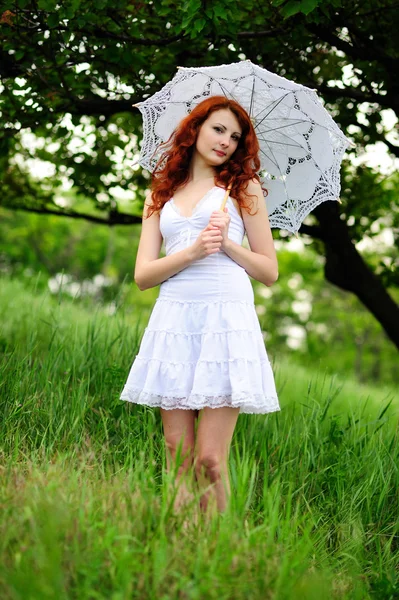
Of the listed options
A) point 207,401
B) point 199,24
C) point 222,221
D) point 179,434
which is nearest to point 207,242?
point 222,221

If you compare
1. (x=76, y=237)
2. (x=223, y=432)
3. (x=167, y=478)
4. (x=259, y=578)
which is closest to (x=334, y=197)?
(x=223, y=432)

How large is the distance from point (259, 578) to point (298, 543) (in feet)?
1.34

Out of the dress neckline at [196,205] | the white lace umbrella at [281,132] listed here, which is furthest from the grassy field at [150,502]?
the white lace umbrella at [281,132]

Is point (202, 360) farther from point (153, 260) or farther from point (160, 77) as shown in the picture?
point (160, 77)

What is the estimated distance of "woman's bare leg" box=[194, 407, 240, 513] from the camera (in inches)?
127

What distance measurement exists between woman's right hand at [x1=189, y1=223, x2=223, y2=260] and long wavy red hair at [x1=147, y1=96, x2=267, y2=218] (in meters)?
0.31

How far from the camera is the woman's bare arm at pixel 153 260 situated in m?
3.24

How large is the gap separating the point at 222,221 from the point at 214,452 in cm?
103

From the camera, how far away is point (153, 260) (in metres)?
3.39

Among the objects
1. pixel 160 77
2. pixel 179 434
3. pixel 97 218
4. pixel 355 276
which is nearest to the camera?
pixel 179 434

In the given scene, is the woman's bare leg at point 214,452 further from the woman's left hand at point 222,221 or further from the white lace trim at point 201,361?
the woman's left hand at point 222,221

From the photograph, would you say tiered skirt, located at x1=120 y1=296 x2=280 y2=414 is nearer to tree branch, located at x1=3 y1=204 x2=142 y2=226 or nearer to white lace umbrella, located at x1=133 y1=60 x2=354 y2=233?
white lace umbrella, located at x1=133 y1=60 x2=354 y2=233

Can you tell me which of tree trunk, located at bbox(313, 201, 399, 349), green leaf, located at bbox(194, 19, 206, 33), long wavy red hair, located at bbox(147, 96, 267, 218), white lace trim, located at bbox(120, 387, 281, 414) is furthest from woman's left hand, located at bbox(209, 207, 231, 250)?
tree trunk, located at bbox(313, 201, 399, 349)

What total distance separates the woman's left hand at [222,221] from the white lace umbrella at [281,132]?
53cm
